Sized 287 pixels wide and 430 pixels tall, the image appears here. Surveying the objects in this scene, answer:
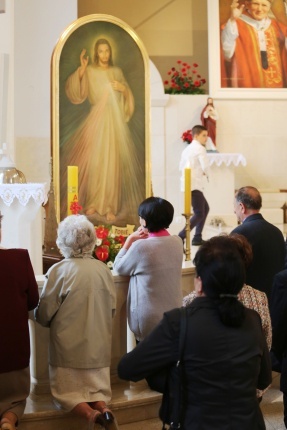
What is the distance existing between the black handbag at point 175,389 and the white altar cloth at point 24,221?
4890 mm

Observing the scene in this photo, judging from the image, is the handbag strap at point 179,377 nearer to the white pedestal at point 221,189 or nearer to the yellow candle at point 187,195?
the yellow candle at point 187,195

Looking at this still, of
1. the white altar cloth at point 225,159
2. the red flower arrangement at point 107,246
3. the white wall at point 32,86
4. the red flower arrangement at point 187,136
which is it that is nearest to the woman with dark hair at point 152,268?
the red flower arrangement at point 107,246

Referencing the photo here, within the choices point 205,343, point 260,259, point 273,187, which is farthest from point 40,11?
point 205,343

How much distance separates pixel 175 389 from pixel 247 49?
1497 cm

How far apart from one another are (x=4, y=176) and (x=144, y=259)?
3512mm

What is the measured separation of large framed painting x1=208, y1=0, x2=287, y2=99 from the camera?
1702 cm

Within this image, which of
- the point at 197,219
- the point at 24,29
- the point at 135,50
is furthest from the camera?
the point at 24,29

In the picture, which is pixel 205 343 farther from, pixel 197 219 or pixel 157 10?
pixel 157 10

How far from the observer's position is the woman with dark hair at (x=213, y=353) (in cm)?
301

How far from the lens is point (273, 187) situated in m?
17.5

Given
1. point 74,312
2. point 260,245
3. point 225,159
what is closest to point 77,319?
point 74,312

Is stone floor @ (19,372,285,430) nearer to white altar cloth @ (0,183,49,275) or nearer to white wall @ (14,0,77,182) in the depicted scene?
white altar cloth @ (0,183,49,275)

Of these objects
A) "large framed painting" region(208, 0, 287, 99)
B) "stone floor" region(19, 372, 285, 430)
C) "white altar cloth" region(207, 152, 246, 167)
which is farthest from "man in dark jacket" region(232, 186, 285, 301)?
"large framed painting" region(208, 0, 287, 99)

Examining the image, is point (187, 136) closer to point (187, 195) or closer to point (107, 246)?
point (187, 195)
